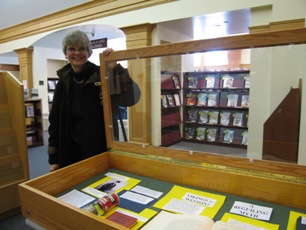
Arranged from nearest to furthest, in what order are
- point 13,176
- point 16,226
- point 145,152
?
point 145,152, point 16,226, point 13,176

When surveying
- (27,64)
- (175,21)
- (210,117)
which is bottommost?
(210,117)

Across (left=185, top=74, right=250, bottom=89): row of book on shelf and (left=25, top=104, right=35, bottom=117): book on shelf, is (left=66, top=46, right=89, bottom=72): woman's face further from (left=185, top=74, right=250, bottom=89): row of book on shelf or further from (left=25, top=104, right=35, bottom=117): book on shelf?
(left=25, top=104, right=35, bottom=117): book on shelf

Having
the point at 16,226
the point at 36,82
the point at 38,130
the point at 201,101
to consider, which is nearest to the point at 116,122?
the point at 201,101

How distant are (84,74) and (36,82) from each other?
6758 millimetres

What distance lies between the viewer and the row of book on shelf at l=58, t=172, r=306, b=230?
79cm

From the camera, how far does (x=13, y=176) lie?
2582mm

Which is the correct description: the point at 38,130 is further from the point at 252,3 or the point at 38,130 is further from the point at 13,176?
the point at 252,3

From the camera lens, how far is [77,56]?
148cm

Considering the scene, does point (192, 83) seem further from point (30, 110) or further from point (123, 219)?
point (30, 110)

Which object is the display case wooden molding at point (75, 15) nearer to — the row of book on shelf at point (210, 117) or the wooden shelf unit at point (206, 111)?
the row of book on shelf at point (210, 117)

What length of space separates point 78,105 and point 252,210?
113cm

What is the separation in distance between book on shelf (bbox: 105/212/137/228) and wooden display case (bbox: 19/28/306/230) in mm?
147

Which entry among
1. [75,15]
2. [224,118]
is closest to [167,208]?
[224,118]

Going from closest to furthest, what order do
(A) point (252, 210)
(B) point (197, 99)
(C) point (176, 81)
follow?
(A) point (252, 210) → (C) point (176, 81) → (B) point (197, 99)
